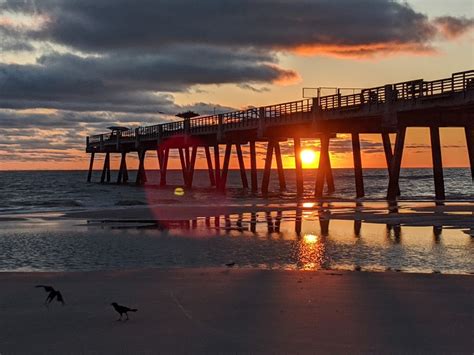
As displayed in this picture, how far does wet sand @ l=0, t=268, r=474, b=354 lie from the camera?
6.24m

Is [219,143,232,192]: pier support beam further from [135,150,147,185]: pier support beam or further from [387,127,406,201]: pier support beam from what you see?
[387,127,406,201]: pier support beam

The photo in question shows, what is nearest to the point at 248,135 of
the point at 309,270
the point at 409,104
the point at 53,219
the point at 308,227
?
the point at 409,104

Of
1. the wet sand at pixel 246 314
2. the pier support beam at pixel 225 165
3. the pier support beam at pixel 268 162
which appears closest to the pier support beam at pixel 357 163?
the pier support beam at pixel 268 162

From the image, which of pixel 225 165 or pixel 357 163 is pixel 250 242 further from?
pixel 225 165

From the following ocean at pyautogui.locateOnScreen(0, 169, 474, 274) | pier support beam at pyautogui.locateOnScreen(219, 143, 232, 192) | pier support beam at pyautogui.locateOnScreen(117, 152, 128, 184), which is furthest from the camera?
pier support beam at pyautogui.locateOnScreen(117, 152, 128, 184)

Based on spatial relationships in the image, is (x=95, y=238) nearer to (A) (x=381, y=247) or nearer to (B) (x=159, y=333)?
(A) (x=381, y=247)

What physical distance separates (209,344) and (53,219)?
21.2 m

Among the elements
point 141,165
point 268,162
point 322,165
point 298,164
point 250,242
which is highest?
point 141,165

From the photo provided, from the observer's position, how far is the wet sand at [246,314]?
246 inches

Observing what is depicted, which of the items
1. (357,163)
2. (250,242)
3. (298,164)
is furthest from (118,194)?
(250,242)

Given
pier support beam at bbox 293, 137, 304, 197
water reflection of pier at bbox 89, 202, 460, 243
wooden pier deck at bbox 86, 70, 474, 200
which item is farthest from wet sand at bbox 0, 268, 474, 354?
pier support beam at bbox 293, 137, 304, 197

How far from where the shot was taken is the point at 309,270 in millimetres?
11195

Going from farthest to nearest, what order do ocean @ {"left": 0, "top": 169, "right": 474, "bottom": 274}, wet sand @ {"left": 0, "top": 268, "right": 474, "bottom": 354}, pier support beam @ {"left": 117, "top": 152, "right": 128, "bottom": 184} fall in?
1. pier support beam @ {"left": 117, "top": 152, "right": 128, "bottom": 184}
2. ocean @ {"left": 0, "top": 169, "right": 474, "bottom": 274}
3. wet sand @ {"left": 0, "top": 268, "right": 474, "bottom": 354}

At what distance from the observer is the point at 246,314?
7.55m
